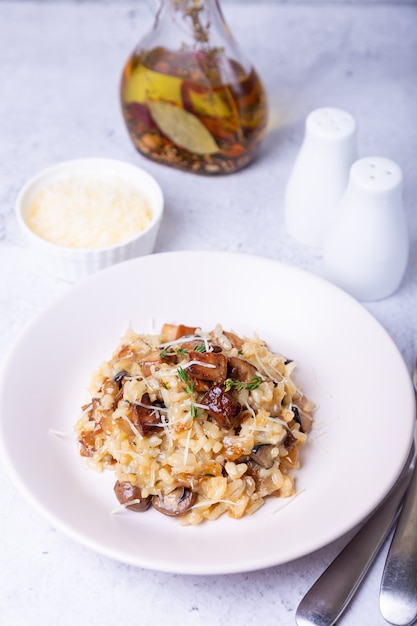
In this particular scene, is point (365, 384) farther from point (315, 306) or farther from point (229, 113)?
point (229, 113)

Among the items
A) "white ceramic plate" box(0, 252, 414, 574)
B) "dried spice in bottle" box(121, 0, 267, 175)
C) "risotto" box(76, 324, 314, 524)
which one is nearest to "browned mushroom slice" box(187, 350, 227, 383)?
"risotto" box(76, 324, 314, 524)

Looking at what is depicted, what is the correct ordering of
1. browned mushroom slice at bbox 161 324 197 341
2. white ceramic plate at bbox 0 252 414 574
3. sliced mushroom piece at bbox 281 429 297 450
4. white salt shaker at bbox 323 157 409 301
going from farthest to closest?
white salt shaker at bbox 323 157 409 301 < browned mushroom slice at bbox 161 324 197 341 < sliced mushroom piece at bbox 281 429 297 450 < white ceramic plate at bbox 0 252 414 574

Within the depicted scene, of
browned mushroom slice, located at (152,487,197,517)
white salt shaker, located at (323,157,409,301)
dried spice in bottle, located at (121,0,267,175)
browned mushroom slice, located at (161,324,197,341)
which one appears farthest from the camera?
dried spice in bottle, located at (121,0,267,175)

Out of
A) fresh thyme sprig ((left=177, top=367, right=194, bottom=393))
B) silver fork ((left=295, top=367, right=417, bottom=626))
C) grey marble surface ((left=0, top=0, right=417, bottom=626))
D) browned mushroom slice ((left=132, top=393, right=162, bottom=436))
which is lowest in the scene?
grey marble surface ((left=0, top=0, right=417, bottom=626))

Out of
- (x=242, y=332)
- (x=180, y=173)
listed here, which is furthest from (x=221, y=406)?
(x=180, y=173)

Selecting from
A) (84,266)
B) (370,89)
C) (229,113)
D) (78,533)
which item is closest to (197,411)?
(78,533)

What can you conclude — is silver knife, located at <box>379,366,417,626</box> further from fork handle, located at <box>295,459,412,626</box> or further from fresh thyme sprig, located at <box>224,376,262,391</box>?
fresh thyme sprig, located at <box>224,376,262,391</box>

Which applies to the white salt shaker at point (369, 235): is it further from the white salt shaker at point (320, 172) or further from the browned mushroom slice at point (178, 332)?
the browned mushroom slice at point (178, 332)
